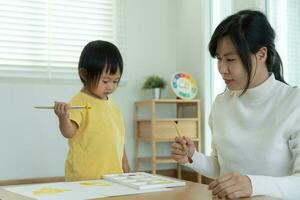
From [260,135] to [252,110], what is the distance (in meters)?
0.09

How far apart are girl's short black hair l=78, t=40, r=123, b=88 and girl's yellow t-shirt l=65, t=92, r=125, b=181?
75 millimetres

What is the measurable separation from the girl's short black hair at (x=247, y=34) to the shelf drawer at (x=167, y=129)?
2167mm

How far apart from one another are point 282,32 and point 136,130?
1449 mm

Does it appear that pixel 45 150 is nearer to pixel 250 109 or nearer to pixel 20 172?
pixel 20 172

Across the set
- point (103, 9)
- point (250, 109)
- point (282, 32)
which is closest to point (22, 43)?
point (103, 9)

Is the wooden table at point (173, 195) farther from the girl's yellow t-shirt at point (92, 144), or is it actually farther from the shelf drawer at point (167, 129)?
the shelf drawer at point (167, 129)

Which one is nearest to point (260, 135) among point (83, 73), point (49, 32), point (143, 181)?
point (143, 181)

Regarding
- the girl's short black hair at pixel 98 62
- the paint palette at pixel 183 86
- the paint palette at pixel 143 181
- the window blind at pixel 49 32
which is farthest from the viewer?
the paint palette at pixel 183 86

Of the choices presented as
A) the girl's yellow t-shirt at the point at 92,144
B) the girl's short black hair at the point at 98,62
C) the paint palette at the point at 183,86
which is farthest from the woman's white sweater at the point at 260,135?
the paint palette at the point at 183,86

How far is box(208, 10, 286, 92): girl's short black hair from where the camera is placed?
3.89 feet

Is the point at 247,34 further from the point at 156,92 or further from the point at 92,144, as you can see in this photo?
the point at 156,92

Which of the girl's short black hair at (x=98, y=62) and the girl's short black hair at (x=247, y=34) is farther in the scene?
the girl's short black hair at (x=98, y=62)

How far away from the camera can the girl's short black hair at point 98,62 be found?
5.38ft

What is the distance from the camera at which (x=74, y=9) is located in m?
3.48
